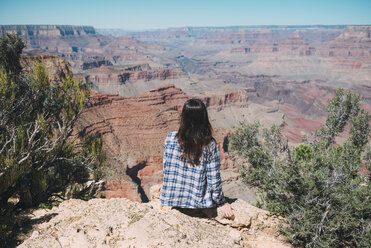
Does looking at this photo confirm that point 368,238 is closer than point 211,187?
No

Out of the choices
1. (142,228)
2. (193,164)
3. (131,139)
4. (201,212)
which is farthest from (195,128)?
(131,139)

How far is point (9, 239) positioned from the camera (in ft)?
15.2

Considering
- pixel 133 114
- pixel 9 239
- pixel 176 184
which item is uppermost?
pixel 176 184

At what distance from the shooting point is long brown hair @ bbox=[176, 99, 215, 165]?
3568mm

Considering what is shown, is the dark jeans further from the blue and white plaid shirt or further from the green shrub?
the green shrub

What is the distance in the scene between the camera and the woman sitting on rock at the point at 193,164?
364cm

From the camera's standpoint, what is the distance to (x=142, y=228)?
12.7 ft

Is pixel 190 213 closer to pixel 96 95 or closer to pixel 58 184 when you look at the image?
pixel 58 184

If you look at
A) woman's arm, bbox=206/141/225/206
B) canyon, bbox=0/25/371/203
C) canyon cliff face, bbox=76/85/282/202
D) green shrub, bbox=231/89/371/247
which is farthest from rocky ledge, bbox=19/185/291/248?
canyon cliff face, bbox=76/85/282/202

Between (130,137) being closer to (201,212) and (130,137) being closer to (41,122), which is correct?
(41,122)

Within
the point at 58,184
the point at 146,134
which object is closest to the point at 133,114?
the point at 146,134

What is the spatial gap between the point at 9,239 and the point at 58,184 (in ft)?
16.7

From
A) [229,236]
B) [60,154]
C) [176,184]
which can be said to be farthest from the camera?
[60,154]

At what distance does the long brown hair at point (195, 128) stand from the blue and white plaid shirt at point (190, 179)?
149 millimetres
